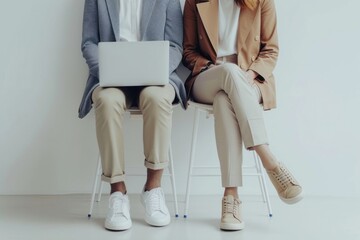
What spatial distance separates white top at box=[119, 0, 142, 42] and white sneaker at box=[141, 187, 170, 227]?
67 cm

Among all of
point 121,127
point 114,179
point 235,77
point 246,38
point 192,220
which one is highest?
point 246,38

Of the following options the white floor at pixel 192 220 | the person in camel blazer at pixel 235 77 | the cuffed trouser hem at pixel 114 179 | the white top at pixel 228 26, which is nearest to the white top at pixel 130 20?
the person in camel blazer at pixel 235 77

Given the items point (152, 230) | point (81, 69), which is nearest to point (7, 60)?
point (81, 69)

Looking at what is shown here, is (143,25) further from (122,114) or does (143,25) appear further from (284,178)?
(284,178)

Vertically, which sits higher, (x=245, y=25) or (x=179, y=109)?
(x=245, y=25)

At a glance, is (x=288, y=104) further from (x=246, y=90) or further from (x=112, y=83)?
(x=112, y=83)

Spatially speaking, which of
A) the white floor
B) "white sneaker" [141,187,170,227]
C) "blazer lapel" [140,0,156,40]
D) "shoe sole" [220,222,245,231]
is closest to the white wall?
the white floor

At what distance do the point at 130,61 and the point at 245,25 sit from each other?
57 centimetres

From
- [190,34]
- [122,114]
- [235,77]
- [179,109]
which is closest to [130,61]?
[122,114]

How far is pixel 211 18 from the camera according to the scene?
6.43 feet

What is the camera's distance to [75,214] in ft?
6.03

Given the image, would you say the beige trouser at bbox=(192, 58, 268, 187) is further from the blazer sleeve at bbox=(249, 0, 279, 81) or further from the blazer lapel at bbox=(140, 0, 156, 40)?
the blazer lapel at bbox=(140, 0, 156, 40)

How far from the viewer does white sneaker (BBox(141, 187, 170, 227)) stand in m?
1.65

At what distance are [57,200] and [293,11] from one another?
4.45 ft
